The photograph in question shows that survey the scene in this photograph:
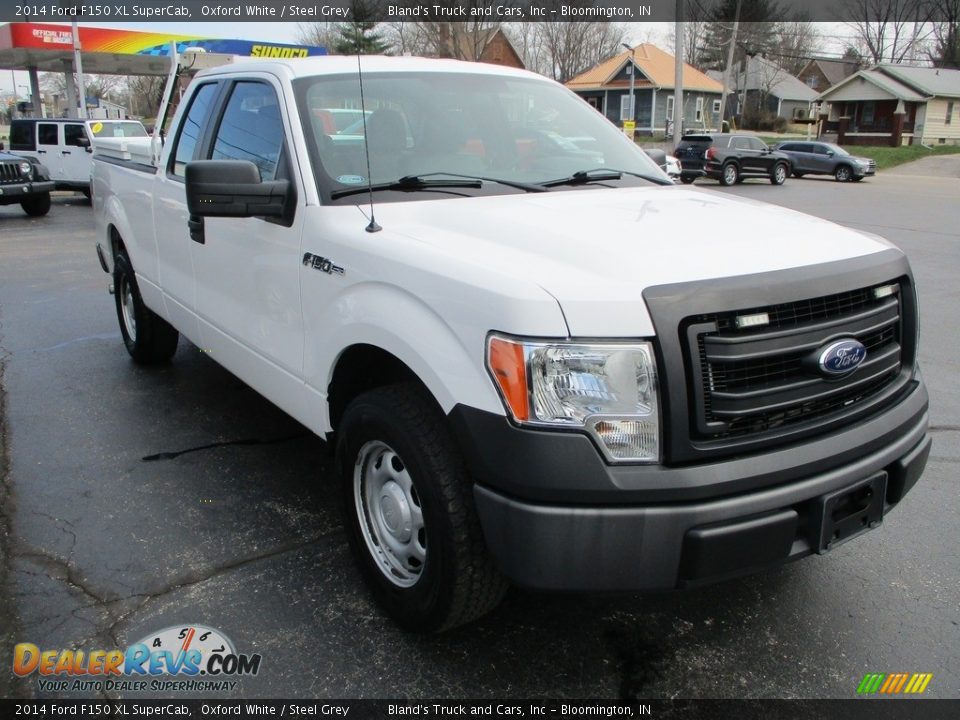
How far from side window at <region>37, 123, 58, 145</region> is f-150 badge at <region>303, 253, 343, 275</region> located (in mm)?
20026

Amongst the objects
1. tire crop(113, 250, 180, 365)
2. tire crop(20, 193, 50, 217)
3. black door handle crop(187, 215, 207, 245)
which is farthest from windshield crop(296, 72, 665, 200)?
tire crop(20, 193, 50, 217)

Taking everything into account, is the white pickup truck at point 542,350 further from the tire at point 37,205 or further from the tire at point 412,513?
the tire at point 37,205

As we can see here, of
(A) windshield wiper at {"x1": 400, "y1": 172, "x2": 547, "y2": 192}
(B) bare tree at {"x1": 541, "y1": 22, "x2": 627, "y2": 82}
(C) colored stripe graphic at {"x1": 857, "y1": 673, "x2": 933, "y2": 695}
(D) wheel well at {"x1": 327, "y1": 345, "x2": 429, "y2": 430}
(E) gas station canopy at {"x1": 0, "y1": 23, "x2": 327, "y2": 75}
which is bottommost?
(C) colored stripe graphic at {"x1": 857, "y1": 673, "x2": 933, "y2": 695}

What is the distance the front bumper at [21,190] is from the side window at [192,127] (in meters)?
14.2

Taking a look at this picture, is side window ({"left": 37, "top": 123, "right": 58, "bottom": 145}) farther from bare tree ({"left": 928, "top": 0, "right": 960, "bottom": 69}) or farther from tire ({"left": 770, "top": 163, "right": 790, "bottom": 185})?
bare tree ({"left": 928, "top": 0, "right": 960, "bottom": 69})

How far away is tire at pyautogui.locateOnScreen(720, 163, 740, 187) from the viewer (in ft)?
86.6

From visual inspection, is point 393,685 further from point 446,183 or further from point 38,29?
point 38,29

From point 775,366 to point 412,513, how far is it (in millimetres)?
1253

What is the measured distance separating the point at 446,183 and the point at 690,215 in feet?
3.30

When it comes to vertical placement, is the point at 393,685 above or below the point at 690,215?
below

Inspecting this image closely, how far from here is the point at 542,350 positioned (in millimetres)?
2131

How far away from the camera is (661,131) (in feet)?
194

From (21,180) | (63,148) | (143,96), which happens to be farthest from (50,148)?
(143,96)

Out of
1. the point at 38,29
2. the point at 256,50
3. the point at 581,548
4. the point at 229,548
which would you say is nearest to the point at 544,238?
the point at 581,548
